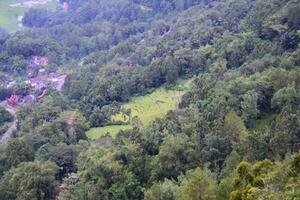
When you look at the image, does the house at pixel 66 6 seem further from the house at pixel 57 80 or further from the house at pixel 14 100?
the house at pixel 14 100

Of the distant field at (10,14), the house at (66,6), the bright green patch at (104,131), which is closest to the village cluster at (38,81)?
the bright green patch at (104,131)

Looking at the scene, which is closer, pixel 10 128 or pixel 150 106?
pixel 150 106

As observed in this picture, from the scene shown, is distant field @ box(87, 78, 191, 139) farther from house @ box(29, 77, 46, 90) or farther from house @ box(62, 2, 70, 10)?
house @ box(62, 2, 70, 10)

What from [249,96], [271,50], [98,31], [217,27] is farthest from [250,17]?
[98,31]

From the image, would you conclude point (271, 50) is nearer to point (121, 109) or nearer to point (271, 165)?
point (121, 109)

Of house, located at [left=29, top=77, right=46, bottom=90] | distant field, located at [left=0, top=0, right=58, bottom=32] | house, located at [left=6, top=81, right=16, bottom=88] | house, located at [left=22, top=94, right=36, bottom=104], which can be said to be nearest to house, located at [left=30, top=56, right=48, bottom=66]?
house, located at [left=29, top=77, right=46, bottom=90]

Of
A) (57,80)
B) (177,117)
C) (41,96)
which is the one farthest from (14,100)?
(177,117)

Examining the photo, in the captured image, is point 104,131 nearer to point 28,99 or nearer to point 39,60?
point 28,99
